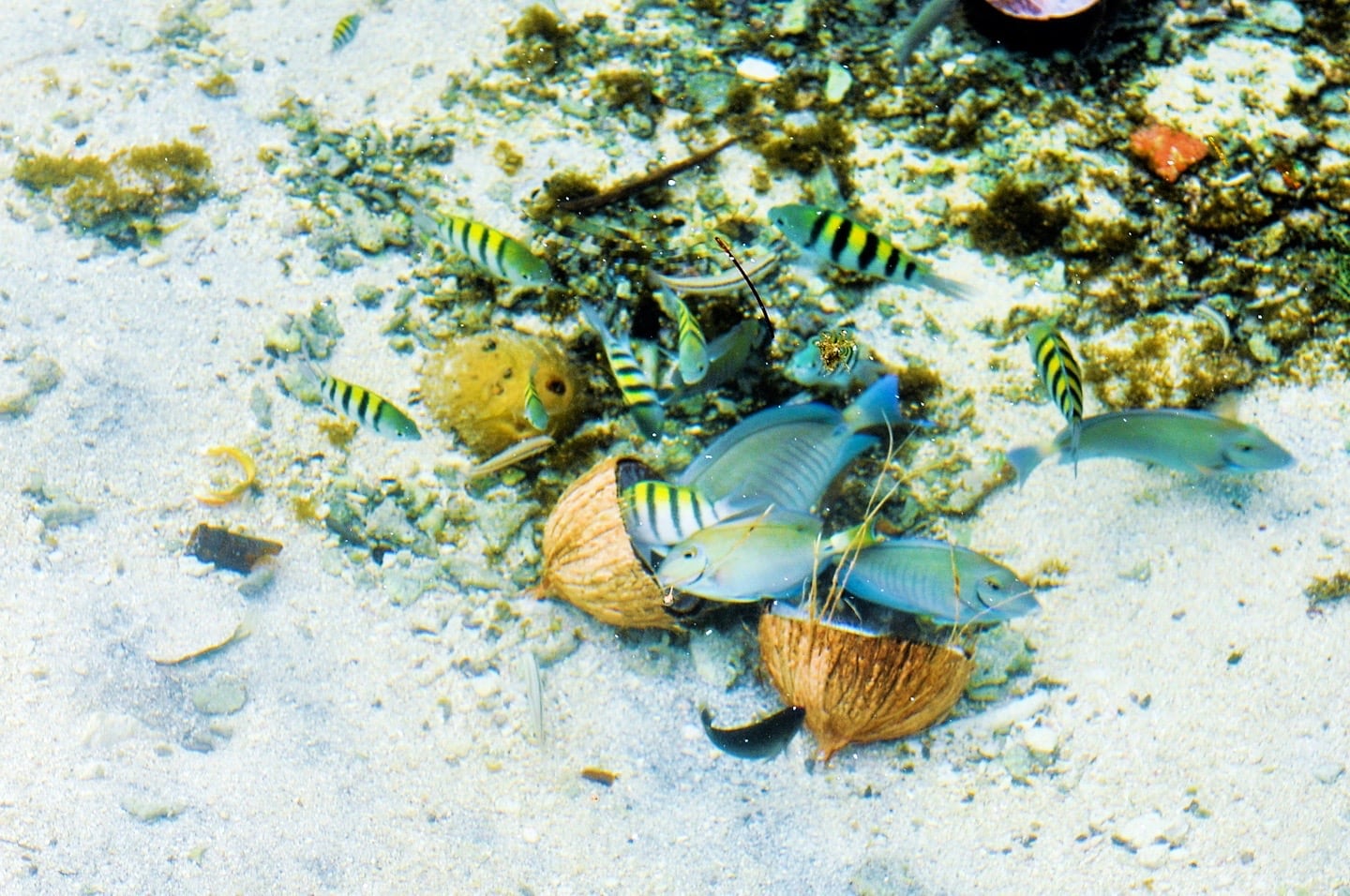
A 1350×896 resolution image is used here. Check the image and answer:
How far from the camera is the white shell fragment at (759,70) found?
205 inches

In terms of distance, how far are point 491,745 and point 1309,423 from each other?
3.94 m

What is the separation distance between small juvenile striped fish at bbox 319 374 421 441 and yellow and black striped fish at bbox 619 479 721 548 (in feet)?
3.61

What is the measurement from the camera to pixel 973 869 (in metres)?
3.27

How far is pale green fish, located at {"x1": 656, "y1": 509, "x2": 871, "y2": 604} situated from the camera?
303cm

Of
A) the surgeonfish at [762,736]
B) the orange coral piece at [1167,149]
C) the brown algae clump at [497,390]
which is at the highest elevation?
the orange coral piece at [1167,149]

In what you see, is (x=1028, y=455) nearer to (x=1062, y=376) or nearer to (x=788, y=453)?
(x=1062, y=376)

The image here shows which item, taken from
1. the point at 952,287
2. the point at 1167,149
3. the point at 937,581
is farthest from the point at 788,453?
the point at 1167,149

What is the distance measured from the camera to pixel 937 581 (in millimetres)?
3145

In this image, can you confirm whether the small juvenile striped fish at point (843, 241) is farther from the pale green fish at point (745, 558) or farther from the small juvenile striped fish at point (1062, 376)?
the pale green fish at point (745, 558)

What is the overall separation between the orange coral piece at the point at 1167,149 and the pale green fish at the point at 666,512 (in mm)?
3324

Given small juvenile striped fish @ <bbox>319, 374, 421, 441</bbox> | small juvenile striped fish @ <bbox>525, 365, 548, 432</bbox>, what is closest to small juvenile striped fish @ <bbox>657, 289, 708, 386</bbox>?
small juvenile striped fish @ <bbox>525, 365, 548, 432</bbox>

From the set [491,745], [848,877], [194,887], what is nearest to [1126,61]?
[848,877]

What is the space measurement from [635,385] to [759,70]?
103 inches

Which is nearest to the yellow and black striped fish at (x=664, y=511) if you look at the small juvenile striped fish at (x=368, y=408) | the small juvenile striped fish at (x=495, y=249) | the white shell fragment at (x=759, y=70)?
the small juvenile striped fish at (x=368, y=408)
